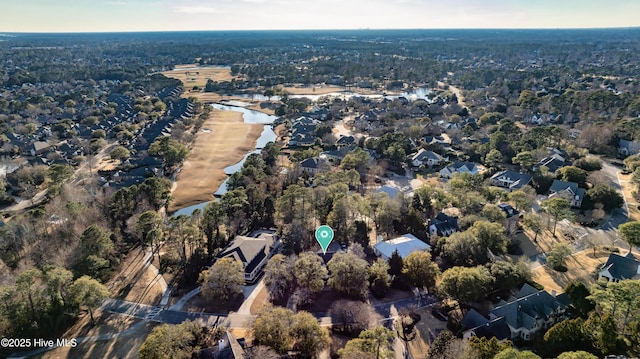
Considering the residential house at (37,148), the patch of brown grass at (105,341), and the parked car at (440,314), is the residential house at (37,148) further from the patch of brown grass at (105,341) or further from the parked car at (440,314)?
the parked car at (440,314)

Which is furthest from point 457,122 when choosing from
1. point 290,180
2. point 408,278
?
point 408,278

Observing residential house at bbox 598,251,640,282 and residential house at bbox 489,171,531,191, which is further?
residential house at bbox 489,171,531,191

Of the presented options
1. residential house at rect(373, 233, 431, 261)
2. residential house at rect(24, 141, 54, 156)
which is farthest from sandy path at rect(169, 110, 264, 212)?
residential house at rect(373, 233, 431, 261)

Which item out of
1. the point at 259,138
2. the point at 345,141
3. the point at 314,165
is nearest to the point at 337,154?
the point at 345,141

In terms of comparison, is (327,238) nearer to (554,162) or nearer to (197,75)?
(554,162)

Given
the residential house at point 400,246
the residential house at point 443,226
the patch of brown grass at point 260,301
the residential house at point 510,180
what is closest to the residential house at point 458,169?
the residential house at point 510,180

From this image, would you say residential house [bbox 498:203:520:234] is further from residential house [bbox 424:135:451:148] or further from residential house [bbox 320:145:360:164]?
residential house [bbox 320:145:360:164]
